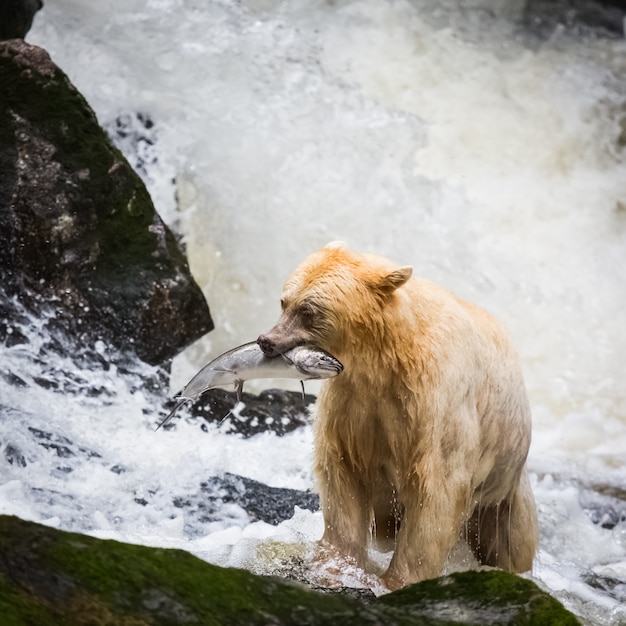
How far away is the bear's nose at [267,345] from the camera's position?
463 centimetres

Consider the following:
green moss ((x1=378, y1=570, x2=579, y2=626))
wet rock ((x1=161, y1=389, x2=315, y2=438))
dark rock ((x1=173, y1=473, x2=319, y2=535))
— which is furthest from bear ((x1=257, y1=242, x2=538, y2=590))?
wet rock ((x1=161, y1=389, x2=315, y2=438))

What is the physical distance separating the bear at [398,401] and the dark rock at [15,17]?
553 centimetres

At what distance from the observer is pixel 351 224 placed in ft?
34.9

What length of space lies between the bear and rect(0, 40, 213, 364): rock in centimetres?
267

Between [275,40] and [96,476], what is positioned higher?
[275,40]

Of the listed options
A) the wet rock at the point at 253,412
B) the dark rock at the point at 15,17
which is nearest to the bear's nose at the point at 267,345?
the wet rock at the point at 253,412

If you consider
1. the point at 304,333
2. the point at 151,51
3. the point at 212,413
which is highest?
the point at 304,333

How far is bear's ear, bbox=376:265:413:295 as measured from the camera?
15.1 feet

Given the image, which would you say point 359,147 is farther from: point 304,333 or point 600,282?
point 304,333

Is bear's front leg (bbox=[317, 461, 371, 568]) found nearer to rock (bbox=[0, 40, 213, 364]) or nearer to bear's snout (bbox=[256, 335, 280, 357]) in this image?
bear's snout (bbox=[256, 335, 280, 357])

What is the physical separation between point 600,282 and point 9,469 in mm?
6732

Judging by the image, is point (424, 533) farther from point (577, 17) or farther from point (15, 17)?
point (577, 17)

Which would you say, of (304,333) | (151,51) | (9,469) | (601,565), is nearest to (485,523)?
(601,565)

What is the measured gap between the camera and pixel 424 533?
194 inches
